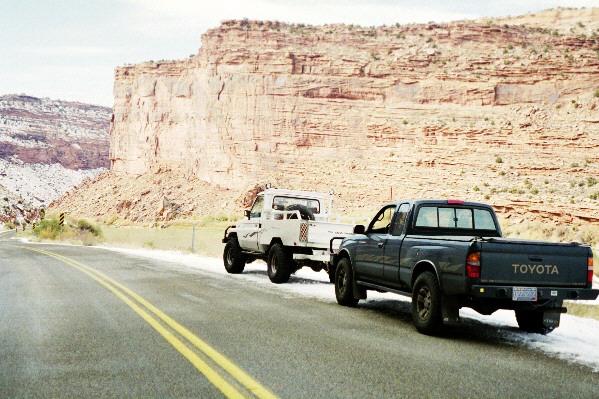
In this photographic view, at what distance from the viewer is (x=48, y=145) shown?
156 meters

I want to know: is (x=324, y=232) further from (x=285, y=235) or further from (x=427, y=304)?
(x=427, y=304)

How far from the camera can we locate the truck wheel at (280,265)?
1495cm

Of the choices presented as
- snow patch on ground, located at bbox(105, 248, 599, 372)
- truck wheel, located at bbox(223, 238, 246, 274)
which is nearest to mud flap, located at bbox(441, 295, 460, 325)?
snow patch on ground, located at bbox(105, 248, 599, 372)

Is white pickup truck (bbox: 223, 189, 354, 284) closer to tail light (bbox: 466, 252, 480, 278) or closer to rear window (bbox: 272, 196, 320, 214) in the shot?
rear window (bbox: 272, 196, 320, 214)

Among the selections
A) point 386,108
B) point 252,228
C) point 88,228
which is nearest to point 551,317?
Answer: point 252,228

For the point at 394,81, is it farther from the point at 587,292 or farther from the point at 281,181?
the point at 587,292

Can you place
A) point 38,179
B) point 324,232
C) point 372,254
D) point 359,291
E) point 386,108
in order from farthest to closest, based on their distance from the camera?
point 38,179, point 386,108, point 324,232, point 359,291, point 372,254

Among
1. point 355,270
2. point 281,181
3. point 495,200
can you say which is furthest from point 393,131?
point 355,270

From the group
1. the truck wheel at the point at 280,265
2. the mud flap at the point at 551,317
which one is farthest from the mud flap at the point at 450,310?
the truck wheel at the point at 280,265

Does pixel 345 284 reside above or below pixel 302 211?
below

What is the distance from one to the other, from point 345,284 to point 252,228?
591 centimetres

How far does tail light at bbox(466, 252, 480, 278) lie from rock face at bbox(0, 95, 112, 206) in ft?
411

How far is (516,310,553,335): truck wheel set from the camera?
9062 millimetres

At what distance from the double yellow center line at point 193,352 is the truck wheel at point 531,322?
4.61 m
